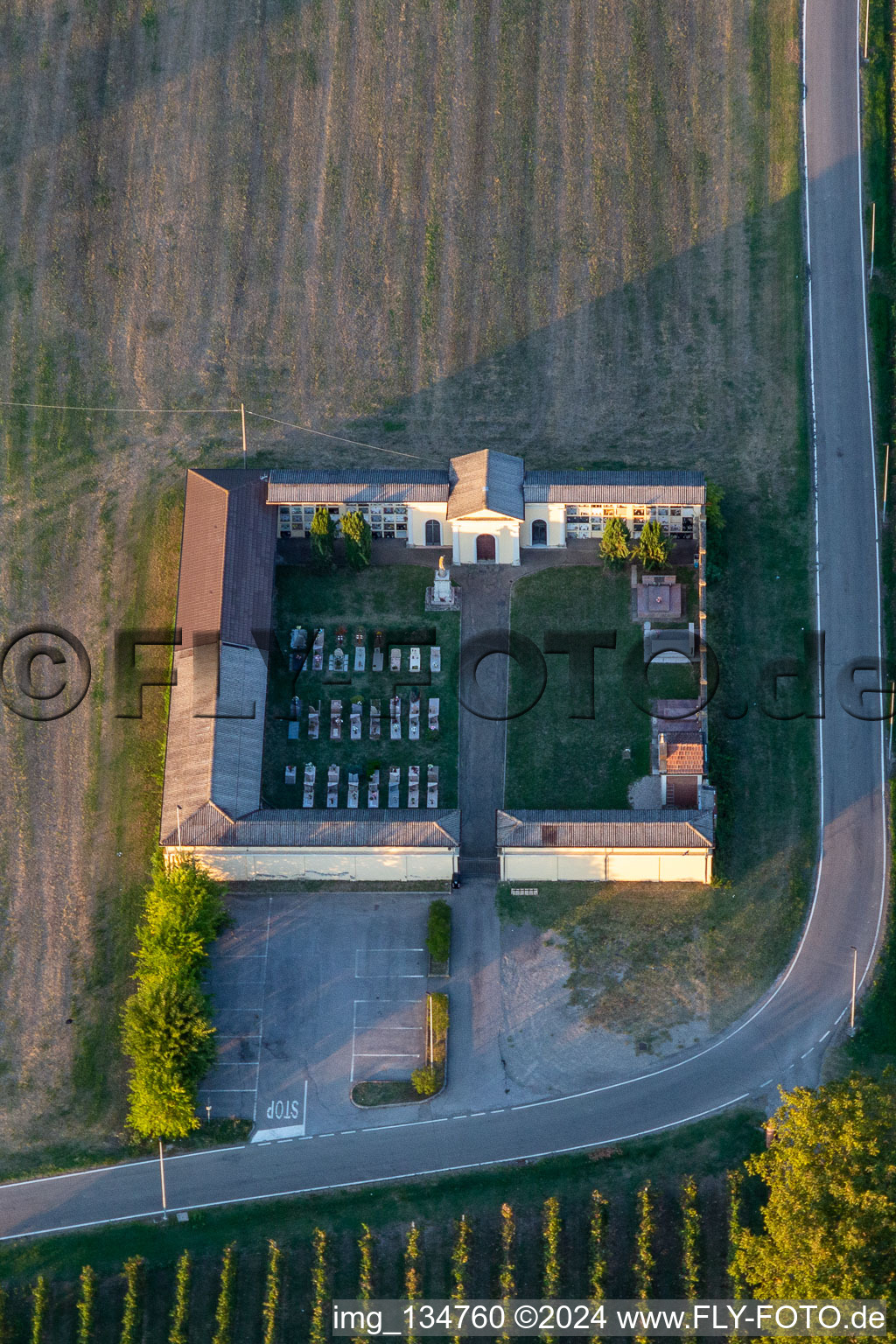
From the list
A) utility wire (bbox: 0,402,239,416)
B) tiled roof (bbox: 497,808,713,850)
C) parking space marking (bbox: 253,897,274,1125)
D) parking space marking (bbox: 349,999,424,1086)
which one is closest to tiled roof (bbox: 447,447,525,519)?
utility wire (bbox: 0,402,239,416)

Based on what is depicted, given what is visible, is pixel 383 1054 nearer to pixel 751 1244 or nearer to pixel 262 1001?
pixel 262 1001

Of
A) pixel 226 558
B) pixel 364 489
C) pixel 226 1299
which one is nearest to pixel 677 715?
pixel 364 489

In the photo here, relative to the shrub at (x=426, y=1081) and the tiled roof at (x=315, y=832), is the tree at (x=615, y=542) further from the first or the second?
the shrub at (x=426, y=1081)

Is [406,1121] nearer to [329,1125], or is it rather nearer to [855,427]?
[329,1125]

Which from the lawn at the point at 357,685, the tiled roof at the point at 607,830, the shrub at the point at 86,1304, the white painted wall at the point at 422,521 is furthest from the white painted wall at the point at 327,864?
the shrub at the point at 86,1304

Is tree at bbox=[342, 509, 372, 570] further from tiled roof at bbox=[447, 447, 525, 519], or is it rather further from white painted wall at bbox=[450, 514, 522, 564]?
white painted wall at bbox=[450, 514, 522, 564]
